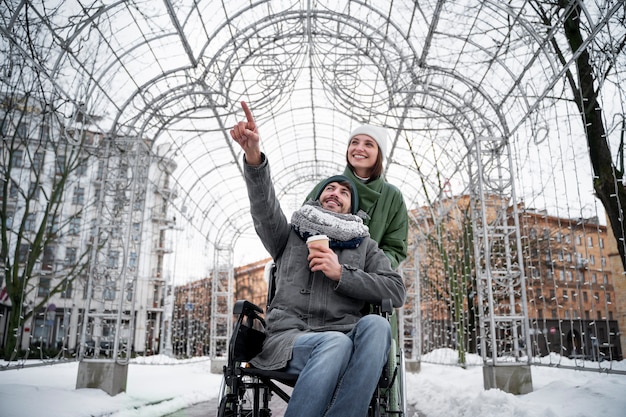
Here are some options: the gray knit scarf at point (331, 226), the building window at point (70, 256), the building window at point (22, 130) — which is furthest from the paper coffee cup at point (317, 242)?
the building window at point (70, 256)

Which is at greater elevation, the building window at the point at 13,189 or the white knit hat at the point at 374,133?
the building window at the point at 13,189

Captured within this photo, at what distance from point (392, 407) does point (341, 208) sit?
961mm

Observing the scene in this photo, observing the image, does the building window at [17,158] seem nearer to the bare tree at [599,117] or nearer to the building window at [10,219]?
the building window at [10,219]

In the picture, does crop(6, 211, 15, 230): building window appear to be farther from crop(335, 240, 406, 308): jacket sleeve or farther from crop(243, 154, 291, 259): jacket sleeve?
crop(335, 240, 406, 308): jacket sleeve

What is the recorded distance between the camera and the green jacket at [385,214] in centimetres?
280

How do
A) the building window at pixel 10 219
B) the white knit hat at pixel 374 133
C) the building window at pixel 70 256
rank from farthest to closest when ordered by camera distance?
the building window at pixel 70 256 → the building window at pixel 10 219 → the white knit hat at pixel 374 133

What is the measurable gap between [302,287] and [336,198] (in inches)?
19.6

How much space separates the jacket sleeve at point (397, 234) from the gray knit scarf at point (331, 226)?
563mm

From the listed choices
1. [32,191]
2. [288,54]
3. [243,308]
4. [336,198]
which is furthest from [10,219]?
[336,198]

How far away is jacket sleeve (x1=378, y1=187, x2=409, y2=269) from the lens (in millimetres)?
2859

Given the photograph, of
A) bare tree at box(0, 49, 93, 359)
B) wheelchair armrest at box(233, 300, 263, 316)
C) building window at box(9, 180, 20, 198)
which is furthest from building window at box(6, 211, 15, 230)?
wheelchair armrest at box(233, 300, 263, 316)

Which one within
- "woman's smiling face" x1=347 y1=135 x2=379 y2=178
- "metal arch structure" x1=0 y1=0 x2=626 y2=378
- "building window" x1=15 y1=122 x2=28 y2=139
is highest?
"metal arch structure" x1=0 y1=0 x2=626 y2=378

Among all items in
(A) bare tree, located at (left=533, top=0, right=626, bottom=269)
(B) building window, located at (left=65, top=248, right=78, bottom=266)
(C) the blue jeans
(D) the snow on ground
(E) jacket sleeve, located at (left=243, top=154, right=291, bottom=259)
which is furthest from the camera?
(B) building window, located at (left=65, top=248, right=78, bottom=266)

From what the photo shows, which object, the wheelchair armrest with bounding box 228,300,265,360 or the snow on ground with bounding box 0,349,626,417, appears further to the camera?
the snow on ground with bounding box 0,349,626,417
